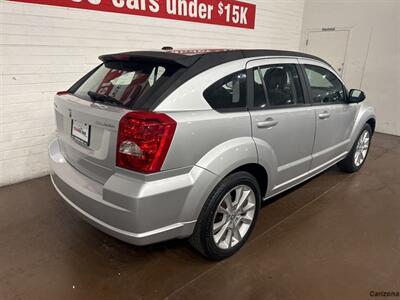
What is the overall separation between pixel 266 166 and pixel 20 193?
2.67 m

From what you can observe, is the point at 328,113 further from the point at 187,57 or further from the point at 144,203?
the point at 144,203

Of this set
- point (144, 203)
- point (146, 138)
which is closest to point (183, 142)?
point (146, 138)

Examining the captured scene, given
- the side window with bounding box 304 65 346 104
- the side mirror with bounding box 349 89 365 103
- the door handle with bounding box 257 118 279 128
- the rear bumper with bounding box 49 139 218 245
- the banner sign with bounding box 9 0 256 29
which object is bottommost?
the rear bumper with bounding box 49 139 218 245

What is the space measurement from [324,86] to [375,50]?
13.5ft

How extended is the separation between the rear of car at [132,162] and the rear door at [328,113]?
148 centimetres

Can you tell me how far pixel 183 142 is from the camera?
6.14 ft

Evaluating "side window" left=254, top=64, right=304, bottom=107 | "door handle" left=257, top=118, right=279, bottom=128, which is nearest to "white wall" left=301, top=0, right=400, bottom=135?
"side window" left=254, top=64, right=304, bottom=107

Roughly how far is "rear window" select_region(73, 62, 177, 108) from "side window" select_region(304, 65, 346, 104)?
5.21 feet

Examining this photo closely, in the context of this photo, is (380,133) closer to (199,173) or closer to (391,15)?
(391,15)

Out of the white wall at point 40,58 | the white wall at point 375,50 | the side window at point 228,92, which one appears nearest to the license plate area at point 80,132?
the side window at point 228,92

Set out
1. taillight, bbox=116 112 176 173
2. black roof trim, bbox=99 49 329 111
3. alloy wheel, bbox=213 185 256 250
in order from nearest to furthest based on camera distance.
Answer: taillight, bbox=116 112 176 173
black roof trim, bbox=99 49 329 111
alloy wheel, bbox=213 185 256 250

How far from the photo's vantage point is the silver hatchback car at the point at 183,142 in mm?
A: 1826

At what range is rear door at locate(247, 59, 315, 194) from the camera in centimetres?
241

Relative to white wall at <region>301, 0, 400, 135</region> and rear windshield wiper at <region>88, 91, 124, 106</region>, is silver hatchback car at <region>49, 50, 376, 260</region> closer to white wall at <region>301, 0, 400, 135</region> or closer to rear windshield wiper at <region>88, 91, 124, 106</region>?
rear windshield wiper at <region>88, 91, 124, 106</region>
